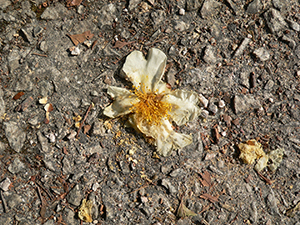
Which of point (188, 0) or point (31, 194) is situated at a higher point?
point (188, 0)

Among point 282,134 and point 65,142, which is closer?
point 65,142

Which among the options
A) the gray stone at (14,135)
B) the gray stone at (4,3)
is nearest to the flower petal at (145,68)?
the gray stone at (14,135)

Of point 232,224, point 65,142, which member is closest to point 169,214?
point 232,224

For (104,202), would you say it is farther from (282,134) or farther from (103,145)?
(282,134)

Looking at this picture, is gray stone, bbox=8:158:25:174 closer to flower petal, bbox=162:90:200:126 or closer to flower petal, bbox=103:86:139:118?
flower petal, bbox=103:86:139:118

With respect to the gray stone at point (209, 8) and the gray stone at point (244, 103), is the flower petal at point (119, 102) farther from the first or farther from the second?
the gray stone at point (209, 8)

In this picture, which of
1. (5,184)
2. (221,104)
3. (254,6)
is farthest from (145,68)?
(5,184)

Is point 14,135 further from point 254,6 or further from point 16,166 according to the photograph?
point 254,6
